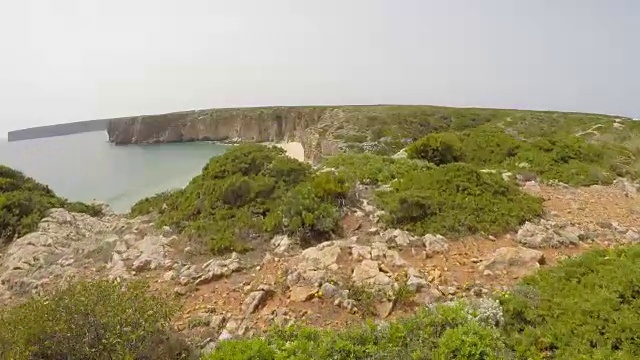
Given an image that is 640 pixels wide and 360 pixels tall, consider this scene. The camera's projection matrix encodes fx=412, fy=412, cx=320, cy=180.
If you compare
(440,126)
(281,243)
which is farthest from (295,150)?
(281,243)

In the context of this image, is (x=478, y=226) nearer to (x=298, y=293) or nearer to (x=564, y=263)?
(x=564, y=263)

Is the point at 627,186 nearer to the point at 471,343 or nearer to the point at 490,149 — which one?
the point at 490,149

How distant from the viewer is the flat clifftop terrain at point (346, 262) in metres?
4.67

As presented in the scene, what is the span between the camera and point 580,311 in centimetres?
484

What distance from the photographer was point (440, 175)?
10.1m

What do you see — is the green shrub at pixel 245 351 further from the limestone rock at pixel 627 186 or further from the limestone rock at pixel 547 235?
the limestone rock at pixel 627 186

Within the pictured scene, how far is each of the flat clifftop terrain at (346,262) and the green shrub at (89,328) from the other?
2 centimetres

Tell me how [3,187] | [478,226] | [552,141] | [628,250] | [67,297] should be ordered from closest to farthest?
[67,297] < [628,250] < [478,226] < [3,187] < [552,141]

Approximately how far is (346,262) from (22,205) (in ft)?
34.5

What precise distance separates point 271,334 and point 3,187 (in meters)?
13.1

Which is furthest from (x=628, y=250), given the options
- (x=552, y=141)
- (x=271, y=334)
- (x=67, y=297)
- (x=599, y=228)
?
(x=552, y=141)

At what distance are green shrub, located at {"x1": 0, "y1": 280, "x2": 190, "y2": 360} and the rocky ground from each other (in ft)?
2.66

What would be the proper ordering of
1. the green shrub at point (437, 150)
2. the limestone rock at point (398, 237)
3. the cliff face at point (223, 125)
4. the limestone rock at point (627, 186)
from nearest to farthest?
1. the limestone rock at point (398, 237)
2. the limestone rock at point (627, 186)
3. the green shrub at point (437, 150)
4. the cliff face at point (223, 125)

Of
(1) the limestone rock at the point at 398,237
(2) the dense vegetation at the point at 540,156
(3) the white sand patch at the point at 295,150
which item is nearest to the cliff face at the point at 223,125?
(3) the white sand patch at the point at 295,150
